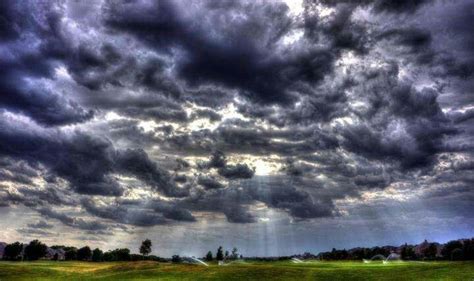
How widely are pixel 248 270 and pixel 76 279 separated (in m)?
34.7

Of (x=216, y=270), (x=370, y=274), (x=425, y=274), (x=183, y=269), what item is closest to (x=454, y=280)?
(x=425, y=274)

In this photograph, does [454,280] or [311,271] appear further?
[311,271]

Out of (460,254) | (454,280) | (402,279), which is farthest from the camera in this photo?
(460,254)

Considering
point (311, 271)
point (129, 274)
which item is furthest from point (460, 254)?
point (129, 274)

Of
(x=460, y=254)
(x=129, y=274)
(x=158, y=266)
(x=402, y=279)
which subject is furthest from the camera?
(x=460, y=254)

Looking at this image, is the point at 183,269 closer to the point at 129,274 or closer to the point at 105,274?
the point at 129,274

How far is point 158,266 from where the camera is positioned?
9569 cm

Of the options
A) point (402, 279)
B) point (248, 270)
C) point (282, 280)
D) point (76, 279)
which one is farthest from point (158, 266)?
point (402, 279)

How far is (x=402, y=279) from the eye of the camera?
6575 cm

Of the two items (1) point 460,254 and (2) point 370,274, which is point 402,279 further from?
(1) point 460,254

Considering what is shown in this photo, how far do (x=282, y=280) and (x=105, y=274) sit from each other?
1542 inches

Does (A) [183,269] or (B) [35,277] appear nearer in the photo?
(A) [183,269]

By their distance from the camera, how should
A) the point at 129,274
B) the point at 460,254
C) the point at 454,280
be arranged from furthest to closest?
the point at 460,254
the point at 129,274
the point at 454,280

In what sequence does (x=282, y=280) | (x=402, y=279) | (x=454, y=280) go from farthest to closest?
(x=282, y=280), (x=402, y=279), (x=454, y=280)
